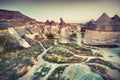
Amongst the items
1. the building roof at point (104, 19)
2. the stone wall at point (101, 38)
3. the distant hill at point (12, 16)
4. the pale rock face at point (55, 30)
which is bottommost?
the stone wall at point (101, 38)

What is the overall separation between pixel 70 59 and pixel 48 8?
1.44 m

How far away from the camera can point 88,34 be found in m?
5.62

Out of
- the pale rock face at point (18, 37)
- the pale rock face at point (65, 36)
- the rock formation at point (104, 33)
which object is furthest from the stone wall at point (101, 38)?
the pale rock face at point (18, 37)

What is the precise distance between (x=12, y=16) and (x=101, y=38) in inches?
90.8

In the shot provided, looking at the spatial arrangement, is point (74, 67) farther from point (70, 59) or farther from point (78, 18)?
point (78, 18)

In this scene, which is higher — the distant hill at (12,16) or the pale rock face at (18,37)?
the distant hill at (12,16)

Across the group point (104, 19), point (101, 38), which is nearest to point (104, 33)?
point (101, 38)

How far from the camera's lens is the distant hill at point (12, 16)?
17.9 feet

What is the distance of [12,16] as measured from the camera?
5516 mm

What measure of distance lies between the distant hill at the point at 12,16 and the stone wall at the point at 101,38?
5.04ft

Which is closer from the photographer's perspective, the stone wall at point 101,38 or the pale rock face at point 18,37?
the pale rock face at point 18,37

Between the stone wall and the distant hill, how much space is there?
5.04 feet

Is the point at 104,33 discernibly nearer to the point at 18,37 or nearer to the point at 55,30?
the point at 55,30

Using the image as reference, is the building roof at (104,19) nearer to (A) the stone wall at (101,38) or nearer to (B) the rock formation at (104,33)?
(B) the rock formation at (104,33)
